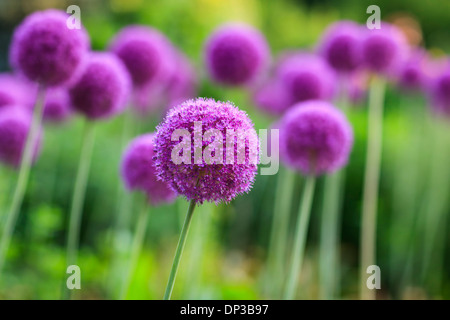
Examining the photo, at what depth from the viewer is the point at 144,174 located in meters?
1.85

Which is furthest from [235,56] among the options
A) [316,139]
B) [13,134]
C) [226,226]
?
[226,226]

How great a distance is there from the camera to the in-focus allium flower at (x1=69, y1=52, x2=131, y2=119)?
204 centimetres

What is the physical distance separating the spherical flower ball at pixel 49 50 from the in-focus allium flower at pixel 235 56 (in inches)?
36.1

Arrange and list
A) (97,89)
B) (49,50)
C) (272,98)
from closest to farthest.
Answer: (49,50) < (97,89) < (272,98)

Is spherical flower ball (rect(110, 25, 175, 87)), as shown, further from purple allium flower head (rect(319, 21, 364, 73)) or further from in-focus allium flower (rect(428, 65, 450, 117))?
in-focus allium flower (rect(428, 65, 450, 117))

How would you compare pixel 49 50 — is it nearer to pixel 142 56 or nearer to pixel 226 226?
pixel 142 56

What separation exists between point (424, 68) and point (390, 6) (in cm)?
908

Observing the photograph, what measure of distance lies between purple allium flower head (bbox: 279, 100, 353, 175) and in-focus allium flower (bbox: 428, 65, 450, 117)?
1.43 m

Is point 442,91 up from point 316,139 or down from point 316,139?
up

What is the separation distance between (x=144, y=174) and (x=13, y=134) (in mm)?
767
